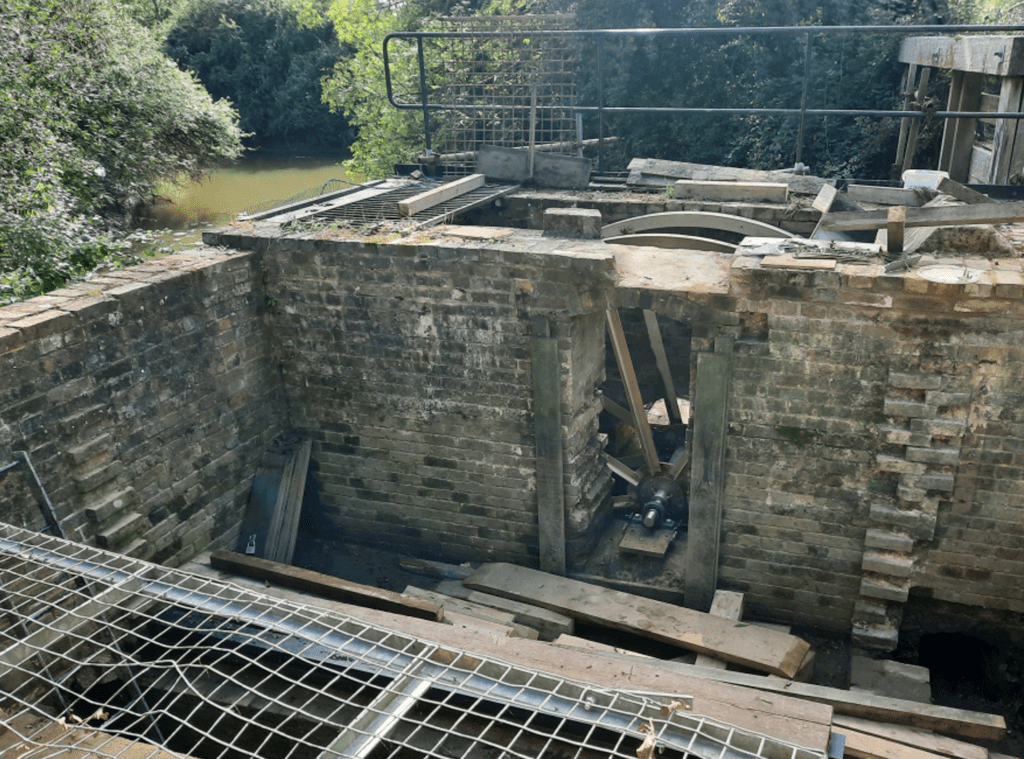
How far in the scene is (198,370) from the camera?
20.7ft

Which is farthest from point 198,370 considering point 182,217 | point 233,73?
point 233,73

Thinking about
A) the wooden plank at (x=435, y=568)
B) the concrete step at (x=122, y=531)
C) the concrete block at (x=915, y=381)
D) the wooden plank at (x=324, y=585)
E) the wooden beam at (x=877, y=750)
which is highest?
the concrete block at (x=915, y=381)

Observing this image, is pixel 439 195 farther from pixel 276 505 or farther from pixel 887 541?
pixel 887 541

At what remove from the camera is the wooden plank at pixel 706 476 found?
5.67 meters

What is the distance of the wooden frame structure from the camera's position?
833 cm

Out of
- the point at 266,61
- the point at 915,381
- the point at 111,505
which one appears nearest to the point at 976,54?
the point at 915,381

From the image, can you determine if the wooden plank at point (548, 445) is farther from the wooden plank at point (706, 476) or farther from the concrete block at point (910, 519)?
the concrete block at point (910, 519)

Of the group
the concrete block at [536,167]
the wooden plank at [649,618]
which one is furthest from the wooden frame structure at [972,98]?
the wooden plank at [649,618]

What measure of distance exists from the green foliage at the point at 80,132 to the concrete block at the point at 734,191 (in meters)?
5.49

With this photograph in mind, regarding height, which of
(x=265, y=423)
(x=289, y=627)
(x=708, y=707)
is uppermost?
(x=289, y=627)

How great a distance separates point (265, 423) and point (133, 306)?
69.5 inches

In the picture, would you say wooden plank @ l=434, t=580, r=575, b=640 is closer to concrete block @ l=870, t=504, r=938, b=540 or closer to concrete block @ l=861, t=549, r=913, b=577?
concrete block @ l=861, t=549, r=913, b=577

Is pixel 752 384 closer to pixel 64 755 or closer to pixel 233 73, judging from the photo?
pixel 64 755

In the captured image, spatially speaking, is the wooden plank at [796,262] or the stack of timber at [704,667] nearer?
the stack of timber at [704,667]
